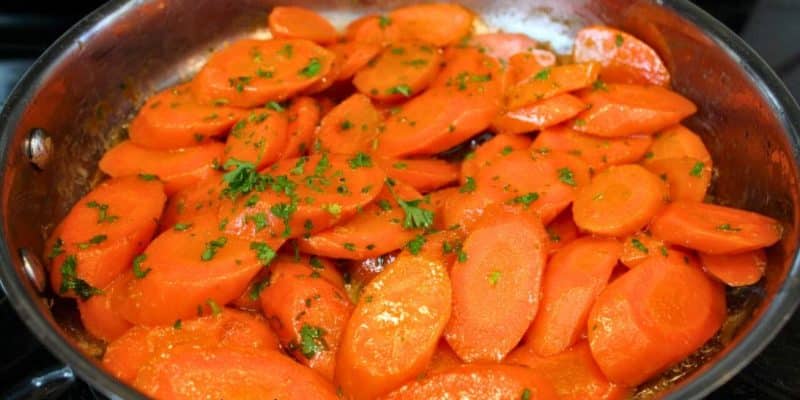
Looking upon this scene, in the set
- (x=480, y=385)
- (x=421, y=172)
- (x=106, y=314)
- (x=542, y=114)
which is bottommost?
(x=106, y=314)

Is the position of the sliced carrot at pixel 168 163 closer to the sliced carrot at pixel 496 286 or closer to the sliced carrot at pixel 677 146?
the sliced carrot at pixel 496 286

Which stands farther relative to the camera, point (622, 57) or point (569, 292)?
point (622, 57)

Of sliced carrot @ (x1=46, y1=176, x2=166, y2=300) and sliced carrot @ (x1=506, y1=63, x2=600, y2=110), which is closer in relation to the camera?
sliced carrot @ (x1=46, y1=176, x2=166, y2=300)

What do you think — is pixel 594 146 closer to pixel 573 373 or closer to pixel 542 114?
pixel 542 114

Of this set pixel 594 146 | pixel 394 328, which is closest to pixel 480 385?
pixel 394 328

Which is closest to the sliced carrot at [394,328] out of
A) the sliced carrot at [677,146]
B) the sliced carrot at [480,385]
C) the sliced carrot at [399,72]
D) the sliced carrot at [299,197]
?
the sliced carrot at [480,385]

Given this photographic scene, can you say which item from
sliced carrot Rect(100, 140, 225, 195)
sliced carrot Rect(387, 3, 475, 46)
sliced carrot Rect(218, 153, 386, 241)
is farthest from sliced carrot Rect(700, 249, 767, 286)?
sliced carrot Rect(100, 140, 225, 195)

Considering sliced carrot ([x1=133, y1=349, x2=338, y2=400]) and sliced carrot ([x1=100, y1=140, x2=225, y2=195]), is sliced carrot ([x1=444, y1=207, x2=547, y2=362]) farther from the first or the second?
sliced carrot ([x1=100, y1=140, x2=225, y2=195])
